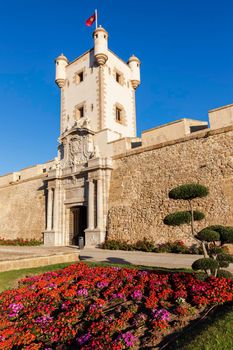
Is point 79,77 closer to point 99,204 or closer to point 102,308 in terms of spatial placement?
point 99,204

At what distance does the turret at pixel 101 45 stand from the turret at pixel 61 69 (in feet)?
15.8

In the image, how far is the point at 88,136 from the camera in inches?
800

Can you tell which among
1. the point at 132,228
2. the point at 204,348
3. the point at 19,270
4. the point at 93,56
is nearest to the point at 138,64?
the point at 93,56

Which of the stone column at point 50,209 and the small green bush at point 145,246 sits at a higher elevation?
the stone column at point 50,209

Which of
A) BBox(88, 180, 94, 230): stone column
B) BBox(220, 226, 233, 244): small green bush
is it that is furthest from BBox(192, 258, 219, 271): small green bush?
BBox(88, 180, 94, 230): stone column

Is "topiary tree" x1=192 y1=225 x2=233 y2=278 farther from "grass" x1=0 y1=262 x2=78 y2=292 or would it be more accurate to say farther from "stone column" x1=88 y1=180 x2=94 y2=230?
"stone column" x1=88 y1=180 x2=94 y2=230

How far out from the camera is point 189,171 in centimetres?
1455

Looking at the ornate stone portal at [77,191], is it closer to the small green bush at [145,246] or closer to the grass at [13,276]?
the small green bush at [145,246]

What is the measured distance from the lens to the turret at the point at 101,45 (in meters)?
22.0

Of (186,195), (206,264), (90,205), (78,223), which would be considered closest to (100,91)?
(90,205)

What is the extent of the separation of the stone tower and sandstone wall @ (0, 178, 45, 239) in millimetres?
2859

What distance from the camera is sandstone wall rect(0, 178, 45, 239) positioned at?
23.6 m

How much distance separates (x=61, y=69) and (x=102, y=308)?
81.9ft

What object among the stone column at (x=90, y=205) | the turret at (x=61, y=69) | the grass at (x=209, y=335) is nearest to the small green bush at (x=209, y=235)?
the grass at (x=209, y=335)
